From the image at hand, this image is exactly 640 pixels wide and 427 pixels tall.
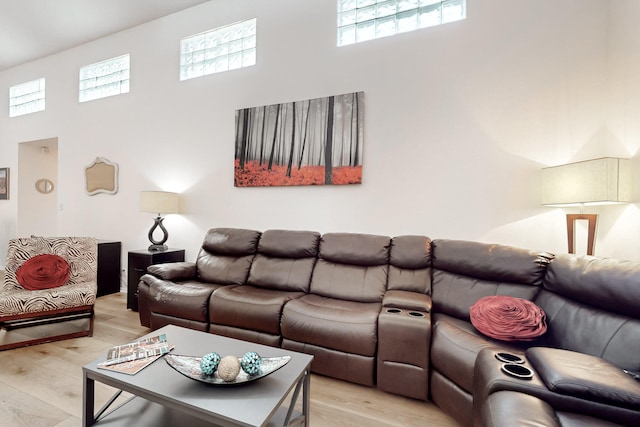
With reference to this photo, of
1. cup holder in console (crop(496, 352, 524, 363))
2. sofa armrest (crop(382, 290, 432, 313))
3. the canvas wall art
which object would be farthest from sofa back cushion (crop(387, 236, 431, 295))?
the canvas wall art

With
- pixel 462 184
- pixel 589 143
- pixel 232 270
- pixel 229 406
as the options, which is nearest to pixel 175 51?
pixel 232 270

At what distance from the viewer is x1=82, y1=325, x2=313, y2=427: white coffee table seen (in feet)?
3.41

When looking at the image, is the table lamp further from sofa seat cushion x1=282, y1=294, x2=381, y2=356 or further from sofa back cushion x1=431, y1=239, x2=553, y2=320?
sofa back cushion x1=431, y1=239, x2=553, y2=320

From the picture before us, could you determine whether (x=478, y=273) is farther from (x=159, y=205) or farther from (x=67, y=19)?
(x=67, y=19)

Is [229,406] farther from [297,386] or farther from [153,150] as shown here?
[153,150]

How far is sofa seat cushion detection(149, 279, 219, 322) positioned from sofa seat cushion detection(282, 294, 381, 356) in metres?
0.78

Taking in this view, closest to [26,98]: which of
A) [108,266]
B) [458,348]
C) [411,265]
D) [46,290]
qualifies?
[108,266]

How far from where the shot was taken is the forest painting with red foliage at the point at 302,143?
9.21 ft

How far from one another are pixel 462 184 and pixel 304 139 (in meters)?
1.62

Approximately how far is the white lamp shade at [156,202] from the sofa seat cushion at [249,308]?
1.49 m

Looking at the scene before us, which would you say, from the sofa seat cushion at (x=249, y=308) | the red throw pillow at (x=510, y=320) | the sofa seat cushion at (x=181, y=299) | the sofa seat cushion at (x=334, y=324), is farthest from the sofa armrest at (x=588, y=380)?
the sofa seat cushion at (x=181, y=299)

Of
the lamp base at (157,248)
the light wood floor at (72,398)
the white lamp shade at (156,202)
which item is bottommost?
the light wood floor at (72,398)

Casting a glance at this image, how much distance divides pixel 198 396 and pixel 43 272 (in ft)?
8.33

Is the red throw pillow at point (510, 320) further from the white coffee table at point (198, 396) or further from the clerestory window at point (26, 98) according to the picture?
the clerestory window at point (26, 98)
